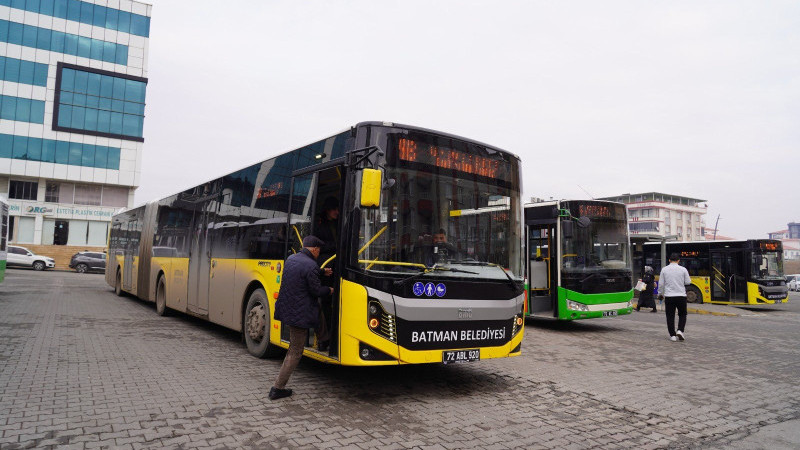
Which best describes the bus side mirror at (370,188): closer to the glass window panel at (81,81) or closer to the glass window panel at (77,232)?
the glass window panel at (77,232)

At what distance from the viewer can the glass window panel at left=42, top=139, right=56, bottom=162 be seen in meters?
42.9

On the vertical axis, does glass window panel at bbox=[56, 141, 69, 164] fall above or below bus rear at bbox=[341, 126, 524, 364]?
above

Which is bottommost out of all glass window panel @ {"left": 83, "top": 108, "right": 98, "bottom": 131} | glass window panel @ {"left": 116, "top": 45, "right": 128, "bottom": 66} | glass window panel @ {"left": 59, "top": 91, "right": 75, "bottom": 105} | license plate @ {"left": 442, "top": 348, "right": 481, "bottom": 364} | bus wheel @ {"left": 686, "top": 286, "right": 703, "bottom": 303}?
bus wheel @ {"left": 686, "top": 286, "right": 703, "bottom": 303}

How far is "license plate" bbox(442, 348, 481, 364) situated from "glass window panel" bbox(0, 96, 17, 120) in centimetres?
4932

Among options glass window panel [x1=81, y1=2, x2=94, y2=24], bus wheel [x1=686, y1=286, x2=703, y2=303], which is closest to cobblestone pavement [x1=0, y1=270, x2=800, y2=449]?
bus wheel [x1=686, y1=286, x2=703, y2=303]

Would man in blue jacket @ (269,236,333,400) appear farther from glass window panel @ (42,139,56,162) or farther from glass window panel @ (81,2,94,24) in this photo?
glass window panel @ (81,2,94,24)

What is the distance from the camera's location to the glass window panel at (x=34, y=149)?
139 feet

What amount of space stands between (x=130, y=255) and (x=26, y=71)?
1445 inches

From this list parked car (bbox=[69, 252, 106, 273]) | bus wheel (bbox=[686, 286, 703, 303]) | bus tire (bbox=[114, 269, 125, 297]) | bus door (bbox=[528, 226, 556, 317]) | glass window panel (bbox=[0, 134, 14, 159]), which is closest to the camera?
bus door (bbox=[528, 226, 556, 317])

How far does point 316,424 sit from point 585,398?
3281mm

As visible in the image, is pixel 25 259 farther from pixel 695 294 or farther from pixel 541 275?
pixel 695 294

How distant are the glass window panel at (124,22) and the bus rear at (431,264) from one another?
48.9 meters

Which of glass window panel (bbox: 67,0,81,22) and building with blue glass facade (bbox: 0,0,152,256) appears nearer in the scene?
building with blue glass facade (bbox: 0,0,152,256)

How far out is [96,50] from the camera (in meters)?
44.5
